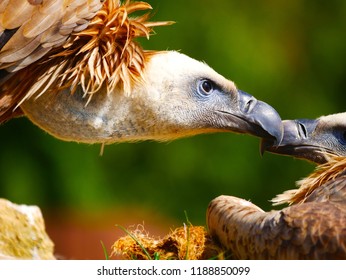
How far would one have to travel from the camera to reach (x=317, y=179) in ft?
9.09

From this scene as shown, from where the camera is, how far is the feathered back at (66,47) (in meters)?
2.63

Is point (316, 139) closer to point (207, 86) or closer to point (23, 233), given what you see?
point (207, 86)

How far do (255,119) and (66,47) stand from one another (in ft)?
2.30

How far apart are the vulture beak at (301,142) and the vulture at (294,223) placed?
0.34 ft

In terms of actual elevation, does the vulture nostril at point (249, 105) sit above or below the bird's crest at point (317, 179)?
above

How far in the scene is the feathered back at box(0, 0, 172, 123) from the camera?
2.63 m

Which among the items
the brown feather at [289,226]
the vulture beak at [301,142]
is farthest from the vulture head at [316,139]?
the brown feather at [289,226]

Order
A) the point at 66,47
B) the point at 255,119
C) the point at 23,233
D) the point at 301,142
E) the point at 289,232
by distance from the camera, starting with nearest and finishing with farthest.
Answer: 1. the point at 289,232
2. the point at 66,47
3. the point at 255,119
4. the point at 301,142
5. the point at 23,233

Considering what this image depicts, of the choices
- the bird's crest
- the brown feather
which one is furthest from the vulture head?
the brown feather

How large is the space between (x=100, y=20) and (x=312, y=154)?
0.97m

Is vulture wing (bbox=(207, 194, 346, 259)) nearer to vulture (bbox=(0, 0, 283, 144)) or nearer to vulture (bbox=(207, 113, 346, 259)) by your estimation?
vulture (bbox=(207, 113, 346, 259))

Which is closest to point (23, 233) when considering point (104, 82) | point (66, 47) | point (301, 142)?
point (104, 82)

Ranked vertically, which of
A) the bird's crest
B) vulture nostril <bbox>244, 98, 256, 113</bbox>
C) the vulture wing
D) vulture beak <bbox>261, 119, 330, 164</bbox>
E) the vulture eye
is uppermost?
the vulture eye

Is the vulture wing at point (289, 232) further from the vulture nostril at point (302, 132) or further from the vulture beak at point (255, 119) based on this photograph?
the vulture nostril at point (302, 132)
